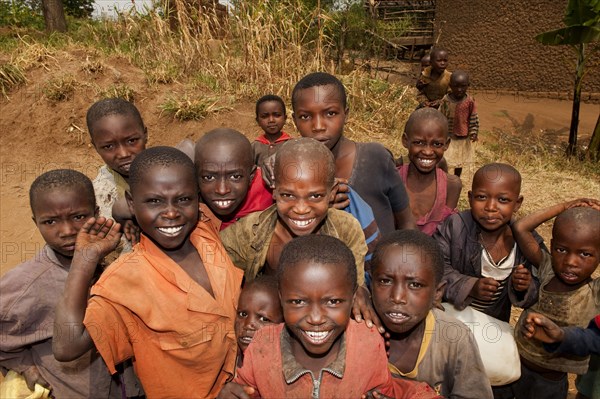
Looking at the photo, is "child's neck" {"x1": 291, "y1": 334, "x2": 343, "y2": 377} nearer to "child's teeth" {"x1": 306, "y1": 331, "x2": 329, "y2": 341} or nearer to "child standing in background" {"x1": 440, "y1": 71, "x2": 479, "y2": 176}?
"child's teeth" {"x1": 306, "y1": 331, "x2": 329, "y2": 341}

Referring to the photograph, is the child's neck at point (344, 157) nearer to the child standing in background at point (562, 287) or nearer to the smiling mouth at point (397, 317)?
the smiling mouth at point (397, 317)

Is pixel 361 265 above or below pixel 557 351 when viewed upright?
above

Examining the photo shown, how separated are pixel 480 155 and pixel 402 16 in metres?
7.54

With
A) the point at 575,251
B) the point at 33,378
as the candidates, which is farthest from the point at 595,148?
the point at 33,378

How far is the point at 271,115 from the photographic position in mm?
4234

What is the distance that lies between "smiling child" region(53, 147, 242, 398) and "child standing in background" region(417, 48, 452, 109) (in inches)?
194

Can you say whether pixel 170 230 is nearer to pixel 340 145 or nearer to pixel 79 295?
pixel 79 295

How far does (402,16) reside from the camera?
1233 cm

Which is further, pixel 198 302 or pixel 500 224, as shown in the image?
pixel 500 224

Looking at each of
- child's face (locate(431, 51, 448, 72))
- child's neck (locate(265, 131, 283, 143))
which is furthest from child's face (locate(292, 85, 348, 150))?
child's face (locate(431, 51, 448, 72))

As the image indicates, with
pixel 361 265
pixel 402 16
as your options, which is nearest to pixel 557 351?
pixel 361 265

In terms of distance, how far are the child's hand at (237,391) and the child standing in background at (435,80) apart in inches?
204

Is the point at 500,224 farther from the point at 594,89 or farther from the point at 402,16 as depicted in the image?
the point at 402,16

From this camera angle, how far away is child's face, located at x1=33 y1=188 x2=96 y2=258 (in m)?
1.72
